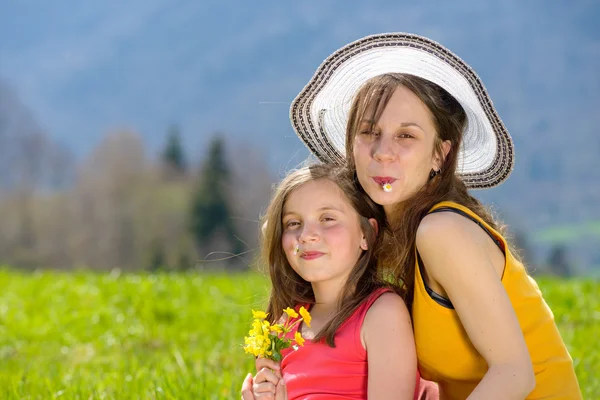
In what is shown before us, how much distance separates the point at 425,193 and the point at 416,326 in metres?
0.43

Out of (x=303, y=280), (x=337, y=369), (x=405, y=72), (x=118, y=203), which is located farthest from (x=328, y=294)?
(x=118, y=203)

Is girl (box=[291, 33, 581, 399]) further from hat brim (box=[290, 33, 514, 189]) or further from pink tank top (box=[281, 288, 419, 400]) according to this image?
pink tank top (box=[281, 288, 419, 400])

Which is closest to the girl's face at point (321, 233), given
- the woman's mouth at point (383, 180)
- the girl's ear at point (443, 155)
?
the woman's mouth at point (383, 180)

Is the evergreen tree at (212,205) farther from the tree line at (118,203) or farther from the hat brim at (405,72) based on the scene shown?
the hat brim at (405,72)

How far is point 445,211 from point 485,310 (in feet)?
1.05

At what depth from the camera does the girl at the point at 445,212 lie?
233 cm

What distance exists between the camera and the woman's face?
2.62 metres

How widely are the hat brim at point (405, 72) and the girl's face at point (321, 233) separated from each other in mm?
276

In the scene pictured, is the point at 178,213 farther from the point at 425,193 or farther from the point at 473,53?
the point at 473,53

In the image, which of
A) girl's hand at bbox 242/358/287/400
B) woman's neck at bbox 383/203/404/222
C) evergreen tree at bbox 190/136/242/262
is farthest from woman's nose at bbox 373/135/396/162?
evergreen tree at bbox 190/136/242/262

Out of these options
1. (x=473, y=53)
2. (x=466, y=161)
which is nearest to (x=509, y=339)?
(x=466, y=161)

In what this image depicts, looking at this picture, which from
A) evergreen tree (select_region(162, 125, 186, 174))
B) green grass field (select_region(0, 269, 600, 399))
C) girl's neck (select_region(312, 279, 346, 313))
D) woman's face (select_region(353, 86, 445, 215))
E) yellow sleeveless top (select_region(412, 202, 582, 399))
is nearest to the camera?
yellow sleeveless top (select_region(412, 202, 582, 399))

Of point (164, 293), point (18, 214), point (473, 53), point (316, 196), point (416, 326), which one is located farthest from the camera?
point (473, 53)

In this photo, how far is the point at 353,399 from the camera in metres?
2.63
